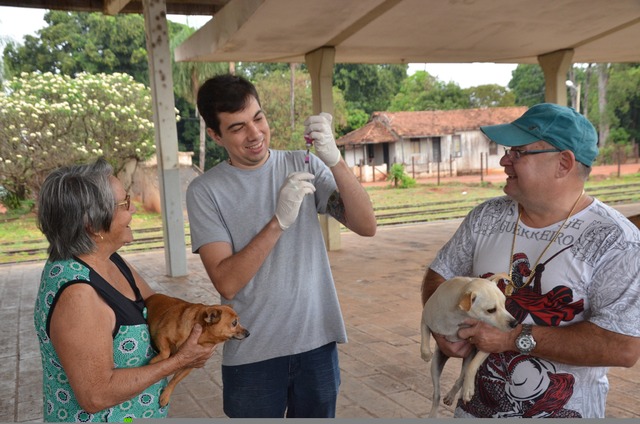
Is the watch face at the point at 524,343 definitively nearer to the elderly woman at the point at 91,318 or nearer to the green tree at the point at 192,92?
Result: the elderly woman at the point at 91,318

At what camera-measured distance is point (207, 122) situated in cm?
206

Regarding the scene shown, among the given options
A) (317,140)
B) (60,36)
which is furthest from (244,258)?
(60,36)

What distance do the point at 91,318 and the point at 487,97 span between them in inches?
1266

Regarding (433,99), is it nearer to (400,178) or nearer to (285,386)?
(400,178)

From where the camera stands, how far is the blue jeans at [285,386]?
1980 mm

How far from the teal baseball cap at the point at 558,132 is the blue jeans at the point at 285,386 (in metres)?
0.94

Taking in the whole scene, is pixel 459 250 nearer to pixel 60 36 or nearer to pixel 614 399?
pixel 614 399

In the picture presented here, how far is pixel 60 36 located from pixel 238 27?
1863 cm

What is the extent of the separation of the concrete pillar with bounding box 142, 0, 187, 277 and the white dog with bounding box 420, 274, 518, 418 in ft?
22.7

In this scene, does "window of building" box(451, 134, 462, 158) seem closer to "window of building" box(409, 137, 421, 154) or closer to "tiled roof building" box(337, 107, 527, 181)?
"tiled roof building" box(337, 107, 527, 181)

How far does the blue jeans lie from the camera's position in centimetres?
198

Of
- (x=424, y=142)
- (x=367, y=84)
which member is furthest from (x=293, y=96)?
(x=424, y=142)

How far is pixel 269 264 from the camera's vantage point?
199 centimetres

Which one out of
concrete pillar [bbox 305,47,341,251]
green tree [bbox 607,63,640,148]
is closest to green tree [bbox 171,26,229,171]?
concrete pillar [bbox 305,47,341,251]
